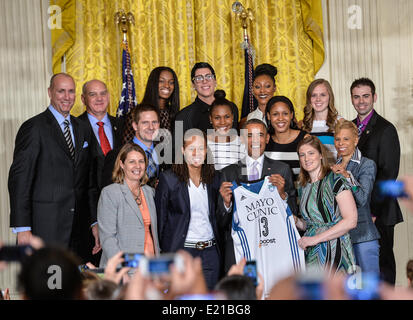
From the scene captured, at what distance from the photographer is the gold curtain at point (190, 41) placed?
594 centimetres

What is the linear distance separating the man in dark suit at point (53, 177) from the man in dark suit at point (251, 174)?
98 cm

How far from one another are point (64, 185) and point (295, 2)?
318 centimetres

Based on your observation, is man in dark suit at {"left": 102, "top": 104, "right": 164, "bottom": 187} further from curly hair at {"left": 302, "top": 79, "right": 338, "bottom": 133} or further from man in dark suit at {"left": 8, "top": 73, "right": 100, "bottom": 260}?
curly hair at {"left": 302, "top": 79, "right": 338, "bottom": 133}

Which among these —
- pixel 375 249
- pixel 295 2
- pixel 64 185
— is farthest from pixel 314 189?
pixel 295 2

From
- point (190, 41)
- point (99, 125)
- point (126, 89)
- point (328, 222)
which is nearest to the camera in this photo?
point (328, 222)

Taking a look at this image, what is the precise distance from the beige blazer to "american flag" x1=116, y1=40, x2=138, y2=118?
4.94 feet

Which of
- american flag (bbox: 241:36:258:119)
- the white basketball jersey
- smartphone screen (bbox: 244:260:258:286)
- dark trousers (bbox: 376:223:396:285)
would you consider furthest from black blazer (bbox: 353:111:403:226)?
smartphone screen (bbox: 244:260:258:286)

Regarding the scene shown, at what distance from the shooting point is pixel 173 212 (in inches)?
157

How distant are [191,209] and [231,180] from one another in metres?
0.34

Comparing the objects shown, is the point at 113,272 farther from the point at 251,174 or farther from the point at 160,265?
the point at 251,174

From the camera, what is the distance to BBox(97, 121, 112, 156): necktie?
4.66m

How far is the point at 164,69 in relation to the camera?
16.4ft

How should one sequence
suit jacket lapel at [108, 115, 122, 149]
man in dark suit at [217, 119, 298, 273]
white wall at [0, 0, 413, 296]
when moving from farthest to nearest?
white wall at [0, 0, 413, 296]
suit jacket lapel at [108, 115, 122, 149]
man in dark suit at [217, 119, 298, 273]

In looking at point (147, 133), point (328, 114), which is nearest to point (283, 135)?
point (328, 114)
